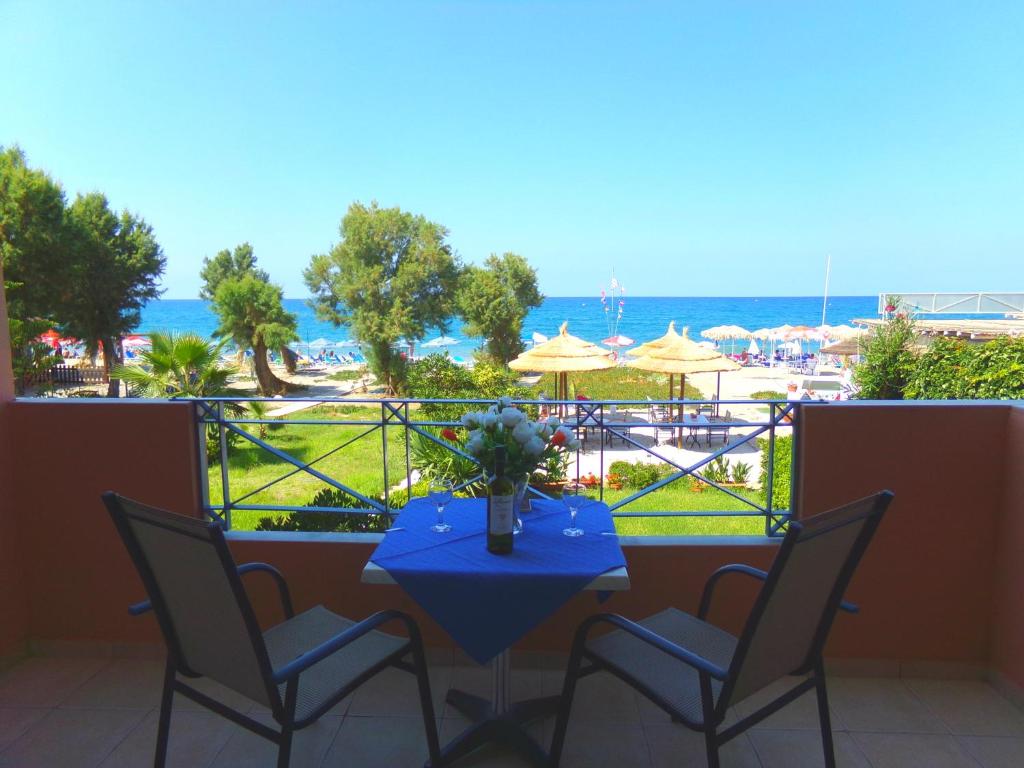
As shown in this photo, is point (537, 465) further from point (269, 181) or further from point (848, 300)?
point (848, 300)

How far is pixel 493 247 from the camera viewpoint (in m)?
45.7

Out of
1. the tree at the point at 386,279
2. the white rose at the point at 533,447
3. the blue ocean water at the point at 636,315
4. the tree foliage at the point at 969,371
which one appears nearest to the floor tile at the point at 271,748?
the white rose at the point at 533,447

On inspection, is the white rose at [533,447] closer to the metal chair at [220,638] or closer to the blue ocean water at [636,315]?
the metal chair at [220,638]

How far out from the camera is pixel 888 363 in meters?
9.70

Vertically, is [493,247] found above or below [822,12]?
below

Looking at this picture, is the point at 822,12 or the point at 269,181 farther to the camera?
the point at 269,181

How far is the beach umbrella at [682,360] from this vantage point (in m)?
10.9

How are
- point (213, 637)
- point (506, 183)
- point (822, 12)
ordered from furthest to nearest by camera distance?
point (506, 183), point (822, 12), point (213, 637)

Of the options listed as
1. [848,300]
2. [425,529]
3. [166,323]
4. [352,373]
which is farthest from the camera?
[848,300]

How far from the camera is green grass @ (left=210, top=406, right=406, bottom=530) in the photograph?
29.7 feet

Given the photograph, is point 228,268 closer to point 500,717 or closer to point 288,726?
point 500,717

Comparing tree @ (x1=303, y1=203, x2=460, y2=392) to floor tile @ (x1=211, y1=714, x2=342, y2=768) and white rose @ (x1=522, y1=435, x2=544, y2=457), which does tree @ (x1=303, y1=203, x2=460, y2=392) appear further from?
white rose @ (x1=522, y1=435, x2=544, y2=457)

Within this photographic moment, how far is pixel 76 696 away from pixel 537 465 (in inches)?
82.3

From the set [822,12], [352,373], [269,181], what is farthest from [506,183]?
[822,12]
